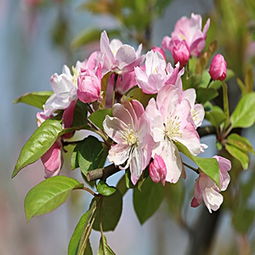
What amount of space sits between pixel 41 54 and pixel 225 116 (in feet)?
5.68

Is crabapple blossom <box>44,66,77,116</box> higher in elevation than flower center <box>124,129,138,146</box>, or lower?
higher

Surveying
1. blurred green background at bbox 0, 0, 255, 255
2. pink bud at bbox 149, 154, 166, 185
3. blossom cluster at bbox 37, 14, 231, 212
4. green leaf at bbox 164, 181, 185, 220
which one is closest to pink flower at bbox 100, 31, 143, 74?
blossom cluster at bbox 37, 14, 231, 212

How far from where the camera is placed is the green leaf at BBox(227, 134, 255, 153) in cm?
62

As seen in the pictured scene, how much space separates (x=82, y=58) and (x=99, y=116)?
40.2 inches

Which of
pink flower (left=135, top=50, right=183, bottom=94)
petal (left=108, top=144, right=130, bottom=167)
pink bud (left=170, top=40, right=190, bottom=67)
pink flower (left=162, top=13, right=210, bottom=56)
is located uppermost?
pink flower (left=162, top=13, right=210, bottom=56)

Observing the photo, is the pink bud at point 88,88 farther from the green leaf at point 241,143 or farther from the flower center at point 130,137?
Result: the green leaf at point 241,143

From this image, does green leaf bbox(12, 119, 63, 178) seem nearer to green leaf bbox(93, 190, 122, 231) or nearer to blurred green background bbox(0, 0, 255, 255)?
green leaf bbox(93, 190, 122, 231)

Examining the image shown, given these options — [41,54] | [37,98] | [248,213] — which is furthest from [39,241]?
[37,98]

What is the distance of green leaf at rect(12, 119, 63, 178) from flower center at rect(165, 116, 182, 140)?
106mm

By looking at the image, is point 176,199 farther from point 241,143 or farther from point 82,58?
point 82,58

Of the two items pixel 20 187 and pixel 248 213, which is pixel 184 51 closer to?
pixel 248 213

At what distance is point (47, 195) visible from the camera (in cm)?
51

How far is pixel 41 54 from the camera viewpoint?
228 cm

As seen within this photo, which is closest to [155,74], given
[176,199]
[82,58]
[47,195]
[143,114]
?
[143,114]
